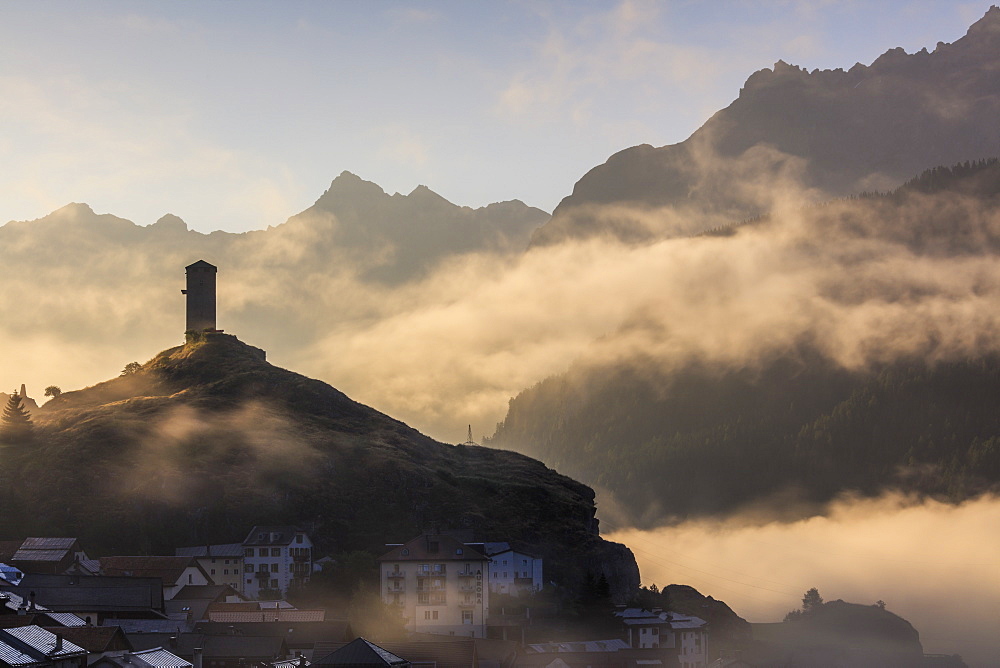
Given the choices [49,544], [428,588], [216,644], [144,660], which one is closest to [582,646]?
[428,588]

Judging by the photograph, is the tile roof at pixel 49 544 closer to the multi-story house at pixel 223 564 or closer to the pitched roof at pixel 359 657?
the multi-story house at pixel 223 564

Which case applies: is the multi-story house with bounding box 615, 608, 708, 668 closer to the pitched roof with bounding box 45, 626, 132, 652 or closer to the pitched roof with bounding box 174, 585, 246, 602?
the pitched roof with bounding box 174, 585, 246, 602

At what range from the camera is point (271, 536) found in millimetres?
184375

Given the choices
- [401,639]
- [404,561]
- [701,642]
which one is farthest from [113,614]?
→ [701,642]

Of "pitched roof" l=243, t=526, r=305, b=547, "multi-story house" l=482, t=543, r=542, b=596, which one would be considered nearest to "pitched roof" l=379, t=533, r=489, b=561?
"multi-story house" l=482, t=543, r=542, b=596

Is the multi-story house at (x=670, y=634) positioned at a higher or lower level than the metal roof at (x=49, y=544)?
lower

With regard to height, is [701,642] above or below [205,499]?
below

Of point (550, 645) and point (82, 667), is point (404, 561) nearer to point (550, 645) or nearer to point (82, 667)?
point (550, 645)

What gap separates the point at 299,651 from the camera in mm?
132375

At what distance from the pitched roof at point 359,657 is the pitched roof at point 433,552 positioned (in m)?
51.8

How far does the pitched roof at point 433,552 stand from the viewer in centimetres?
16738

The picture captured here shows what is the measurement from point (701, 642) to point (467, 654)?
181ft

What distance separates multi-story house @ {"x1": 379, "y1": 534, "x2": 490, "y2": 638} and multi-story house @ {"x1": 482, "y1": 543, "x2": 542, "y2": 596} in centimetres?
741

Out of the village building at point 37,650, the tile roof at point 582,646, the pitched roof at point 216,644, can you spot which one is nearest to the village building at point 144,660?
the village building at point 37,650
